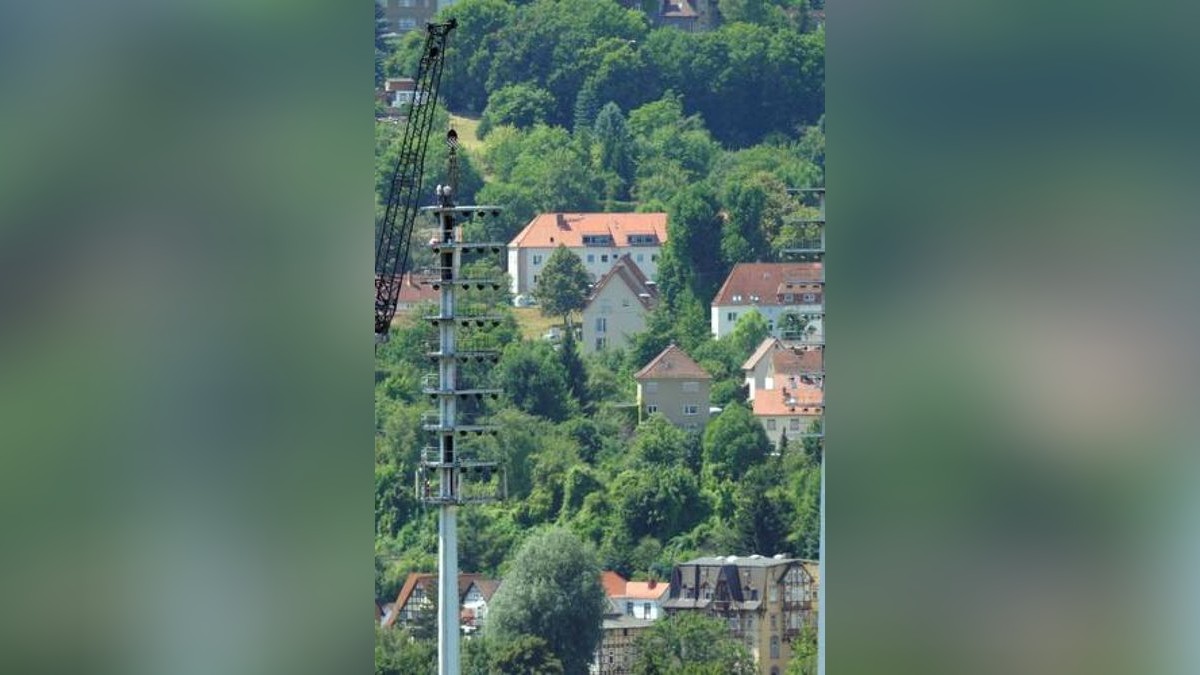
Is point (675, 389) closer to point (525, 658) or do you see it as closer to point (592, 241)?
point (592, 241)

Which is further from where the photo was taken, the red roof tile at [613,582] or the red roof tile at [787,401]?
the red roof tile at [613,582]

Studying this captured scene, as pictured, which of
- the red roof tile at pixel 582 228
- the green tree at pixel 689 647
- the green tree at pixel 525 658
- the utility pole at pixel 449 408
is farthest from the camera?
the red roof tile at pixel 582 228

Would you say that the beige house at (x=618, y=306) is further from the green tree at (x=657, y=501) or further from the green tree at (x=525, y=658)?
the green tree at (x=525, y=658)

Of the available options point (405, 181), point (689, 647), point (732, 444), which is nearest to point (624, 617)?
point (689, 647)

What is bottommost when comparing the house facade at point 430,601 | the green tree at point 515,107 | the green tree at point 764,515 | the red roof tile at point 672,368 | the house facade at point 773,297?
the house facade at point 430,601

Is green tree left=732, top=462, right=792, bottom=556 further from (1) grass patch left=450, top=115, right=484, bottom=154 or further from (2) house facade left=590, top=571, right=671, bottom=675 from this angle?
(1) grass patch left=450, top=115, right=484, bottom=154

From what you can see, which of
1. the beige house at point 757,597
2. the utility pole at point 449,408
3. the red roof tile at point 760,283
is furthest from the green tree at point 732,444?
the utility pole at point 449,408
